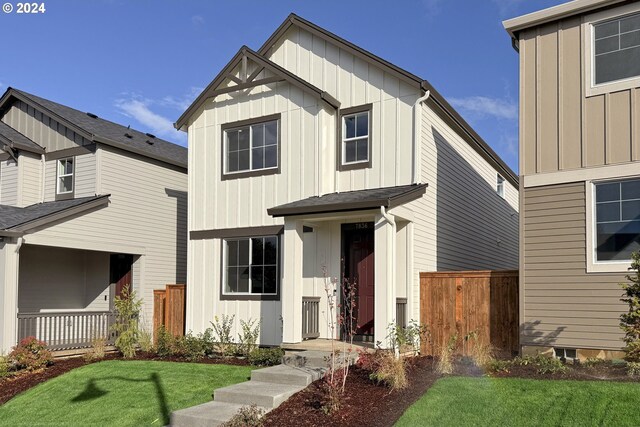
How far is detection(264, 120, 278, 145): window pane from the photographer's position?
13734mm

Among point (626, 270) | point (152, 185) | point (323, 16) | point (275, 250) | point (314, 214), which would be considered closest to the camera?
point (626, 270)

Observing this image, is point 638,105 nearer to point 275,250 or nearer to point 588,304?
point 588,304

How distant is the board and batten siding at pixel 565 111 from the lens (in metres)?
9.90

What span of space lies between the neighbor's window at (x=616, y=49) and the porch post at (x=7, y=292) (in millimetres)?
12643

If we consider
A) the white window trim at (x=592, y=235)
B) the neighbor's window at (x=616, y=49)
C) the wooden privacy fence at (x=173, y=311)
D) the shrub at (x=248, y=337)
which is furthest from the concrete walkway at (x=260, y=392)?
the neighbor's window at (x=616, y=49)

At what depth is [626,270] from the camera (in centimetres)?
962

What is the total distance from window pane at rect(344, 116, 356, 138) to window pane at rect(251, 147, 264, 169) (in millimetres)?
2108

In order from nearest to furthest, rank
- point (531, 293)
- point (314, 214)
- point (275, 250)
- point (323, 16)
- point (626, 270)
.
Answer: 1. point (626, 270)
2. point (531, 293)
3. point (314, 214)
4. point (275, 250)
5. point (323, 16)

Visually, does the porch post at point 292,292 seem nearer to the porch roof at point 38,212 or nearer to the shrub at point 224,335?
the shrub at point 224,335

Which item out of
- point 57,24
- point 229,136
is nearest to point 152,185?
point 229,136

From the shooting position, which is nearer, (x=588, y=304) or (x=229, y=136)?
(x=588, y=304)

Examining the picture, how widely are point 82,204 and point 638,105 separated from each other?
12.6m

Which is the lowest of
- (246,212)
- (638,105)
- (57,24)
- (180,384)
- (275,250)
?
(180,384)

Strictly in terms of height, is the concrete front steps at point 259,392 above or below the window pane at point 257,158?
below
